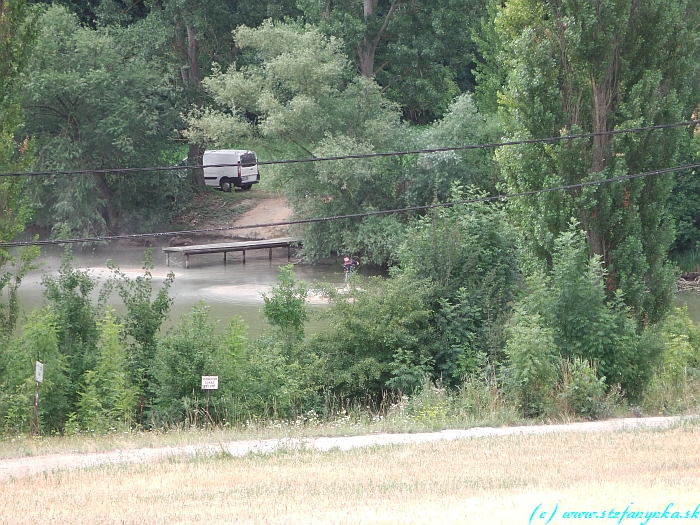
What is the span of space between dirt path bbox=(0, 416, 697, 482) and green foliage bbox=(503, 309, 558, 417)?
1.15m

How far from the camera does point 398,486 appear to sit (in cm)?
1048

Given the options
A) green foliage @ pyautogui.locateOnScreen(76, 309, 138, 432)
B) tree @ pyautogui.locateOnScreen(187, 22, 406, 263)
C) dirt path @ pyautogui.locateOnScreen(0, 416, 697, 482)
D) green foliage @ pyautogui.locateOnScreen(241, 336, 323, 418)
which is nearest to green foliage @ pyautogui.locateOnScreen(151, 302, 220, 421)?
green foliage @ pyautogui.locateOnScreen(76, 309, 138, 432)

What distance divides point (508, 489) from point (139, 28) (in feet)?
146

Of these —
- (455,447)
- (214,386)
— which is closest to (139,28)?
(214,386)

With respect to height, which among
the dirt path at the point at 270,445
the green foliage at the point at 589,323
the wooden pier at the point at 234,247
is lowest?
the dirt path at the point at 270,445

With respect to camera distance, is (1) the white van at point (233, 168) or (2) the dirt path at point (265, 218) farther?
(2) the dirt path at point (265, 218)

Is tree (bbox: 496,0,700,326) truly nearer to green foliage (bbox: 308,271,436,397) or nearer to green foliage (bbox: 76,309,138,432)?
green foliage (bbox: 308,271,436,397)

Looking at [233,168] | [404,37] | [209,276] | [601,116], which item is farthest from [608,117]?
[404,37]

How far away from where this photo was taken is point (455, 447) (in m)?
12.8

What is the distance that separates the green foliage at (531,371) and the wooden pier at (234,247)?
94.4ft

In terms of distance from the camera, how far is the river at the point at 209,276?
3219 cm

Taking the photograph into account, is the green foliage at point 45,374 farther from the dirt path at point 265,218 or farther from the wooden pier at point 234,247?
the dirt path at point 265,218

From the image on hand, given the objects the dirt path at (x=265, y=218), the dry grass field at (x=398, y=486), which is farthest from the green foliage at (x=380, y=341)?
the dirt path at (x=265, y=218)

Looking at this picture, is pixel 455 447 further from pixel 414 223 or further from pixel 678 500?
pixel 414 223
